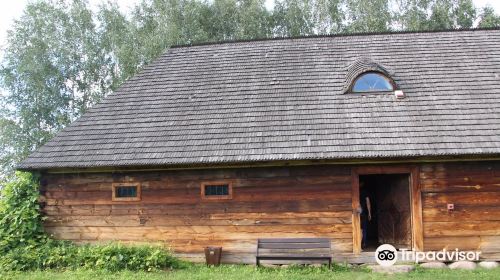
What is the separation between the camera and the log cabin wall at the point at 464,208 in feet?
28.3

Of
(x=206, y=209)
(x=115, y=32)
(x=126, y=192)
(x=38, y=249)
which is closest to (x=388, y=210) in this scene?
(x=206, y=209)

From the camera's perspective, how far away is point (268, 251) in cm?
852

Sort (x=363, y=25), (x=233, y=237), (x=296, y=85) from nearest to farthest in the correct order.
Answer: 1. (x=233, y=237)
2. (x=296, y=85)
3. (x=363, y=25)

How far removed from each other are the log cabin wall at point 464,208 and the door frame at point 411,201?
114mm

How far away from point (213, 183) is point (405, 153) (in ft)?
12.8

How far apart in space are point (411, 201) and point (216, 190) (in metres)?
4.00

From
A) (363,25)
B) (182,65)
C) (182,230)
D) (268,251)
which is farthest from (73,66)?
(268,251)

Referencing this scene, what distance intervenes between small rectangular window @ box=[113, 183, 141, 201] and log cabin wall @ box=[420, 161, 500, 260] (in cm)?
590

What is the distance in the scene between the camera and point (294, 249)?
8.46 metres

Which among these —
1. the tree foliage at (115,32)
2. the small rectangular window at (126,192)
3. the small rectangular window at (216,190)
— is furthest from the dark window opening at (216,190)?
the tree foliage at (115,32)

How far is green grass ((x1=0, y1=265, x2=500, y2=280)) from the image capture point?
754 centimetres

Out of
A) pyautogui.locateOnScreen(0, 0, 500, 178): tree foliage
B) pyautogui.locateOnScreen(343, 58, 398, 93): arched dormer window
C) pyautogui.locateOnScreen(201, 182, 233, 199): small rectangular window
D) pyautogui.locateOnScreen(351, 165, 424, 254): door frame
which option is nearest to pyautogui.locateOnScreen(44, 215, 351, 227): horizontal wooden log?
pyautogui.locateOnScreen(351, 165, 424, 254): door frame

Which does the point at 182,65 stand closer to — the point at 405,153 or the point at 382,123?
the point at 382,123

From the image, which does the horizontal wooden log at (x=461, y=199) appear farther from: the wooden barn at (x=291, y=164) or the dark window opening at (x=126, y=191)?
the dark window opening at (x=126, y=191)
